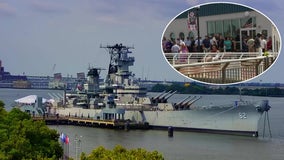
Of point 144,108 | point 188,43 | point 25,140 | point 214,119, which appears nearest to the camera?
point 188,43

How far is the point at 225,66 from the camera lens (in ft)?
20.2

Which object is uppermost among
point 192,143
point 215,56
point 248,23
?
point 248,23

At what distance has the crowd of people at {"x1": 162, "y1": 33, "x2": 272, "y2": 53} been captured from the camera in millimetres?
6152

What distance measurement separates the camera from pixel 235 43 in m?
6.31

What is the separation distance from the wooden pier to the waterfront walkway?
98.2ft

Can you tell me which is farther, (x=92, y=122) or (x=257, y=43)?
(x=92, y=122)

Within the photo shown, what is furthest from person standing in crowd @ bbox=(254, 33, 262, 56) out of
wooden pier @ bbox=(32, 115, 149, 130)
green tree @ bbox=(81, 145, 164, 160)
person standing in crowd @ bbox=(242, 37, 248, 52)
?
wooden pier @ bbox=(32, 115, 149, 130)

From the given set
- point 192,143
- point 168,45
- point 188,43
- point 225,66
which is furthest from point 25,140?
point 192,143

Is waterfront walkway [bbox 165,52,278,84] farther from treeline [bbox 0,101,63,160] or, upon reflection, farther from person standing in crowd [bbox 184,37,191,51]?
treeline [bbox 0,101,63,160]

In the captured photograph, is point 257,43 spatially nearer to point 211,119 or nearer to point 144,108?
point 211,119

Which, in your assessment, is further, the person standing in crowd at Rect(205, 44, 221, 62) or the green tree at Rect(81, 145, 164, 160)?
the green tree at Rect(81, 145, 164, 160)

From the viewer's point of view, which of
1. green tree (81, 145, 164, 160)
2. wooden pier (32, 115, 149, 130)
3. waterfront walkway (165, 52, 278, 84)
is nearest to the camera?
waterfront walkway (165, 52, 278, 84)

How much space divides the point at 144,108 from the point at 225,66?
32582 mm

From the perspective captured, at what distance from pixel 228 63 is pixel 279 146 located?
20.7 metres
